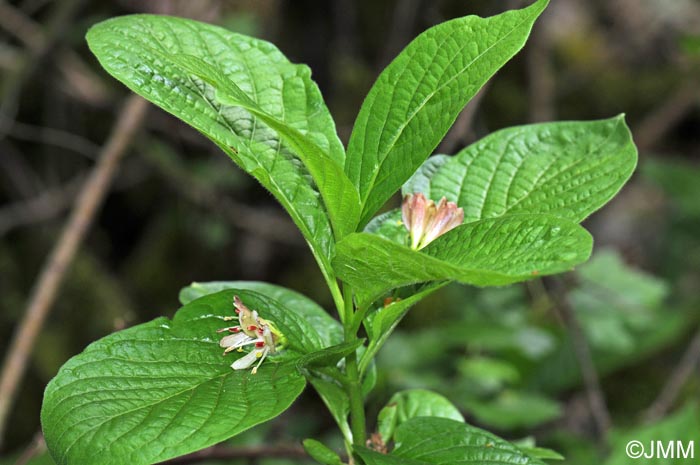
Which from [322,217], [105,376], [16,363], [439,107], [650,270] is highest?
[439,107]

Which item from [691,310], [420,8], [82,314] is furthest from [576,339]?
[82,314]

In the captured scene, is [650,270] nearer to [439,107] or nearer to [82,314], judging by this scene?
[82,314]

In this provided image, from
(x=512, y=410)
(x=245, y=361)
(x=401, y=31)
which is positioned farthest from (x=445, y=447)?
(x=401, y=31)

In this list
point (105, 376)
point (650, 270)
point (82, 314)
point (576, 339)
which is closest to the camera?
point (105, 376)

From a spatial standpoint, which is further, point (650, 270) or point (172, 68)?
point (650, 270)

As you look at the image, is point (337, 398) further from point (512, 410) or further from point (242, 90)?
point (512, 410)

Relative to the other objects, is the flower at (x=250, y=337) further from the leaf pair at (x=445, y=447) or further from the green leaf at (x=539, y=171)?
the green leaf at (x=539, y=171)

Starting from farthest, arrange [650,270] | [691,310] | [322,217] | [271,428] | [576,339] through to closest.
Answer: [650,270]
[691,310]
[271,428]
[576,339]
[322,217]

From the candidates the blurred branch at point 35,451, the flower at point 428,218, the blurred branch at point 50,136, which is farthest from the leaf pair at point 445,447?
the blurred branch at point 50,136
